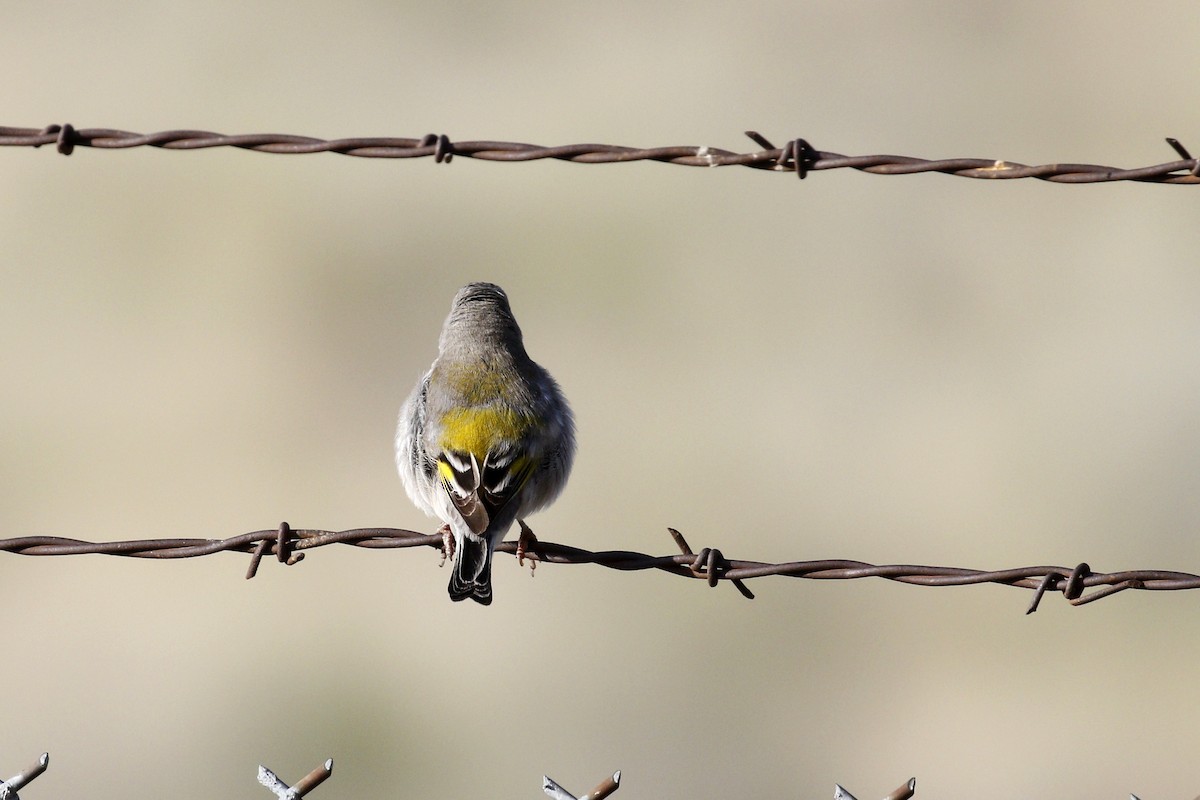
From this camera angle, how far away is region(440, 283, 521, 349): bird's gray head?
7.14 metres

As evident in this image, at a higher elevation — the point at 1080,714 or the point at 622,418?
the point at 622,418

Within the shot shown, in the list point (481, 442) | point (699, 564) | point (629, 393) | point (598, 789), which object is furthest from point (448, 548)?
point (629, 393)

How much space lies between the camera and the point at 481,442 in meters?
6.38

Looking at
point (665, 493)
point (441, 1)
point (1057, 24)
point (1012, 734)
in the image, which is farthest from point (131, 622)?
point (1057, 24)

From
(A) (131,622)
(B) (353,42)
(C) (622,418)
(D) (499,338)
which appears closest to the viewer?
(D) (499,338)

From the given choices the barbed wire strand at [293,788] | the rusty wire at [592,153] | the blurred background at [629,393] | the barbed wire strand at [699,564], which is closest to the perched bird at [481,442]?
the barbed wire strand at [699,564]

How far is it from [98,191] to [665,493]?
10.9 meters

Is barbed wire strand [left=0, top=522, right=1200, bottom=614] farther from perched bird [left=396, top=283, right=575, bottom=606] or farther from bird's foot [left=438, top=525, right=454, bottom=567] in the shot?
bird's foot [left=438, top=525, right=454, bottom=567]

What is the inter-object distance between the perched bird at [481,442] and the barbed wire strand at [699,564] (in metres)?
1.10

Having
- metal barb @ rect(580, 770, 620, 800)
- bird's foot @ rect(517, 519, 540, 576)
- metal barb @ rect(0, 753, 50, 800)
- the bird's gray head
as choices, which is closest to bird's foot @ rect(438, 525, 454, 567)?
bird's foot @ rect(517, 519, 540, 576)

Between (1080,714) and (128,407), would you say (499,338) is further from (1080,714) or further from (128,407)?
(128,407)

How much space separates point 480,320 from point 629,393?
10736 millimetres

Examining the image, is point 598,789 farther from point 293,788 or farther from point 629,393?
point 629,393

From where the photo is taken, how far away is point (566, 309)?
1905 centimetres
